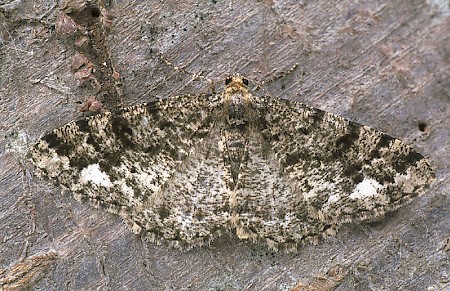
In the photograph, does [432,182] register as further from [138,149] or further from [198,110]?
[138,149]

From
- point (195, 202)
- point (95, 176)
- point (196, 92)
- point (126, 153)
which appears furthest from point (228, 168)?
point (95, 176)

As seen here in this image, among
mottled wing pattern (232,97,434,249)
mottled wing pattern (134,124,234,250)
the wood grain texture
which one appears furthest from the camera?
mottled wing pattern (134,124,234,250)

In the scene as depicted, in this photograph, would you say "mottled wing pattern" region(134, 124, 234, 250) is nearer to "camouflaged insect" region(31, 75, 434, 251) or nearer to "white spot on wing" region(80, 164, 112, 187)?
"camouflaged insect" region(31, 75, 434, 251)

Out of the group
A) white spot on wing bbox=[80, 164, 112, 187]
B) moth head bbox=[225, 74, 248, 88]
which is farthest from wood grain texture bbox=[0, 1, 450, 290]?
white spot on wing bbox=[80, 164, 112, 187]

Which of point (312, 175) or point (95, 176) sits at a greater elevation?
point (95, 176)

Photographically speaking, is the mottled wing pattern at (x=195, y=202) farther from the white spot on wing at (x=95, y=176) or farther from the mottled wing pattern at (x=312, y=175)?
the white spot on wing at (x=95, y=176)

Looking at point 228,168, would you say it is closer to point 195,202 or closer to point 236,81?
point 195,202
